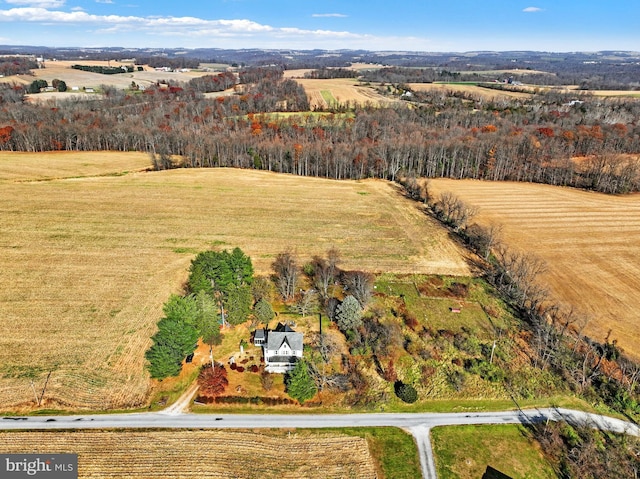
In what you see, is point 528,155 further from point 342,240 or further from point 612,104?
point 612,104

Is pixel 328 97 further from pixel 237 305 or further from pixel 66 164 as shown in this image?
pixel 237 305

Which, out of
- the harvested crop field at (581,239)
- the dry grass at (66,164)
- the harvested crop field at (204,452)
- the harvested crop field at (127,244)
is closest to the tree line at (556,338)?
the harvested crop field at (581,239)

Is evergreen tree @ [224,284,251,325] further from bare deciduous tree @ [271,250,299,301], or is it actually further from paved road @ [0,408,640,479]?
paved road @ [0,408,640,479]

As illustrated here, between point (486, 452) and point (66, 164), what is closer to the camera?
point (486, 452)

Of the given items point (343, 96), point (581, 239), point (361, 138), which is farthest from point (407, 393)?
point (343, 96)

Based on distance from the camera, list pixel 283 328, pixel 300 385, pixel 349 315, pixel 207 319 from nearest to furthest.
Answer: pixel 300 385 → pixel 207 319 → pixel 283 328 → pixel 349 315

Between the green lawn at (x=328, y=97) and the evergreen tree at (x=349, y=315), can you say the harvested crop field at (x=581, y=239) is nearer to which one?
the evergreen tree at (x=349, y=315)

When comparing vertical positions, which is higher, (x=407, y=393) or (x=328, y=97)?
(x=328, y=97)

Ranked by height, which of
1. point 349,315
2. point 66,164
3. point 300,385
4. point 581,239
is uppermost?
point 66,164
